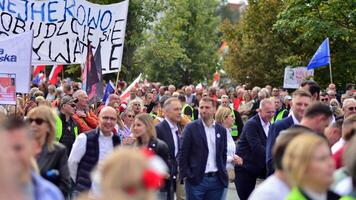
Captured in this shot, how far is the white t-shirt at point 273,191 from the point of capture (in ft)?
19.1

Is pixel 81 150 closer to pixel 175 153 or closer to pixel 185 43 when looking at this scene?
pixel 175 153

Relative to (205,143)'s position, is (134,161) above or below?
above

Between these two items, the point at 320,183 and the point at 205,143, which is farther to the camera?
the point at 205,143

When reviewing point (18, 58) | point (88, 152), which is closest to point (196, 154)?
point (88, 152)

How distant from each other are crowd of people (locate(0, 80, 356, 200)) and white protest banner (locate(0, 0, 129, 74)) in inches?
94.7

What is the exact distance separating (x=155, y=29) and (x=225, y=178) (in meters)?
39.8

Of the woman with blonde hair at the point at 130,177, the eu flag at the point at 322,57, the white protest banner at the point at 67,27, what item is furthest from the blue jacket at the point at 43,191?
the eu flag at the point at 322,57

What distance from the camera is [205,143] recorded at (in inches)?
420

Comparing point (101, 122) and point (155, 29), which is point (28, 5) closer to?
point (101, 122)

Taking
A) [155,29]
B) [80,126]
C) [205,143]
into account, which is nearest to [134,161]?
[205,143]

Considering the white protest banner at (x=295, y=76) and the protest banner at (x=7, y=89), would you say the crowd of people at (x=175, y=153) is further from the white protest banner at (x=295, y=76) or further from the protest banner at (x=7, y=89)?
the white protest banner at (x=295, y=76)

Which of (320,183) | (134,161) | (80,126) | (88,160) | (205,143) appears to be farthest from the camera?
(80,126)

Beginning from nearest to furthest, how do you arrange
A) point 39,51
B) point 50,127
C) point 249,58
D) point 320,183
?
point 320,183
point 50,127
point 39,51
point 249,58

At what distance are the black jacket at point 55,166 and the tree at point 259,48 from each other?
26989 mm
